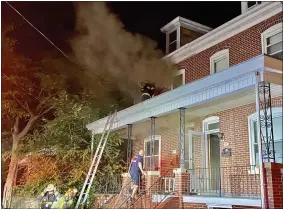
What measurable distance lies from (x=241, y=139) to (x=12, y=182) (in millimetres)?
6615

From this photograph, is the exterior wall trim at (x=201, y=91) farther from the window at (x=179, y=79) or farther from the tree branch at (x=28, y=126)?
the tree branch at (x=28, y=126)

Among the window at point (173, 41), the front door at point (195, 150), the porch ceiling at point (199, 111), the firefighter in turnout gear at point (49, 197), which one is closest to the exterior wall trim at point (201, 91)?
the porch ceiling at point (199, 111)

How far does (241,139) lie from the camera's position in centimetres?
765

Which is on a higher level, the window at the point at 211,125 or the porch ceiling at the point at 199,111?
the porch ceiling at the point at 199,111

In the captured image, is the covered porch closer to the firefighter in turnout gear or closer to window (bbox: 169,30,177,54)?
the firefighter in turnout gear

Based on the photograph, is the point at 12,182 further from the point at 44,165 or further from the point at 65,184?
the point at 65,184

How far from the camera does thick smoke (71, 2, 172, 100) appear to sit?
9.41m

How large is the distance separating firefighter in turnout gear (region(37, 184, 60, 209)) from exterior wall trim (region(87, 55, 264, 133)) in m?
2.50

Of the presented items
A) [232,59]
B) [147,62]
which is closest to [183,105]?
[232,59]

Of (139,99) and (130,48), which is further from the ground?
(130,48)

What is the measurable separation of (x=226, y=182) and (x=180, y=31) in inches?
211

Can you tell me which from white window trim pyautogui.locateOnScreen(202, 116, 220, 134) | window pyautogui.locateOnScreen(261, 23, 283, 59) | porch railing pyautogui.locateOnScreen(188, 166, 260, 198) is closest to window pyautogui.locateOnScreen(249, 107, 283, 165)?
porch railing pyautogui.locateOnScreen(188, 166, 260, 198)

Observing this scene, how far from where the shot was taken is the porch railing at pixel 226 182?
22.3 ft

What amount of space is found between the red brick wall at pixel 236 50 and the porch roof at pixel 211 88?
2089 mm
